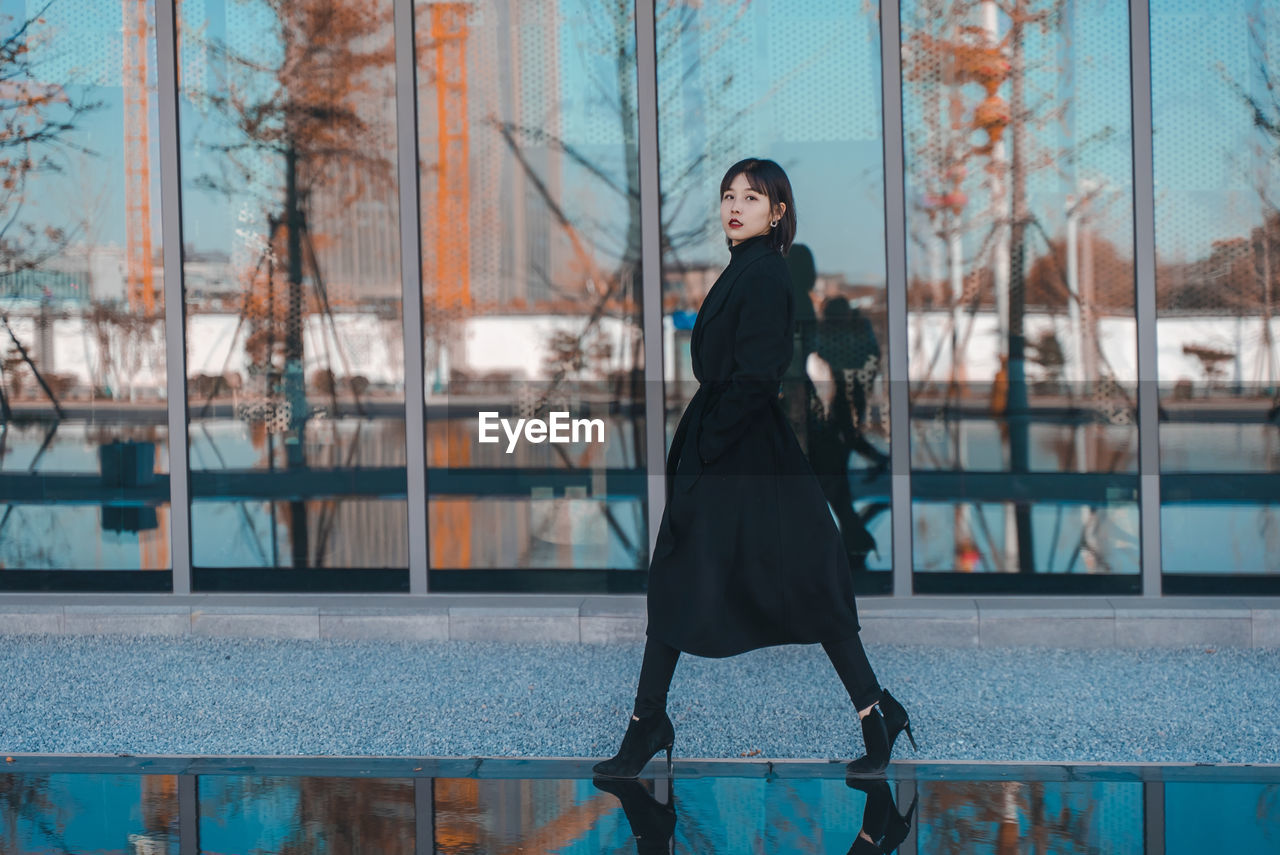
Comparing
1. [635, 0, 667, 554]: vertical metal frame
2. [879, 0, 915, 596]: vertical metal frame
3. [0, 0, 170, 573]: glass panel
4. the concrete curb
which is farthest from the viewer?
[0, 0, 170, 573]: glass panel

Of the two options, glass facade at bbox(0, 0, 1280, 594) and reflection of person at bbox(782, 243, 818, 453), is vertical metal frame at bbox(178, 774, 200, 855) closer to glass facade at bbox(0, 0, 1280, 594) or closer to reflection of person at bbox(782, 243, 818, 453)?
glass facade at bbox(0, 0, 1280, 594)

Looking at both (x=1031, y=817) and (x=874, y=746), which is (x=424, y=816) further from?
(x=1031, y=817)

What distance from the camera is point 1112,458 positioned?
6.75 metres

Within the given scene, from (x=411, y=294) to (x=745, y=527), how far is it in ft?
Answer: 10.6

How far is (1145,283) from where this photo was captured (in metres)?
6.61

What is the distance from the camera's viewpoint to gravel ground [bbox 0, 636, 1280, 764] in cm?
481

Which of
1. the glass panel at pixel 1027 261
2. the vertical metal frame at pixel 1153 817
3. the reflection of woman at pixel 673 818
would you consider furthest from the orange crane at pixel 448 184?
the vertical metal frame at pixel 1153 817

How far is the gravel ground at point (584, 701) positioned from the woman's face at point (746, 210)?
1743 millimetres

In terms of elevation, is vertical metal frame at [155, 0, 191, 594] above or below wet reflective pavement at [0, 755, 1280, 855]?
above

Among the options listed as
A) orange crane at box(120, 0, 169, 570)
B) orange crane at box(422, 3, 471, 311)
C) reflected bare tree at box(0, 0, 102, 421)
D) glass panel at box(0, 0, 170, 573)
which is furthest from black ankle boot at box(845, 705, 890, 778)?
reflected bare tree at box(0, 0, 102, 421)

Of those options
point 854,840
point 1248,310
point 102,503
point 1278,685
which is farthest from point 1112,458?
point 102,503

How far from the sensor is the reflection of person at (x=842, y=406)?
6805mm

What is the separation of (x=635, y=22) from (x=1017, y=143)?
1938 millimetres

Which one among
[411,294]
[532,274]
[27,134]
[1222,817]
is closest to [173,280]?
[27,134]
